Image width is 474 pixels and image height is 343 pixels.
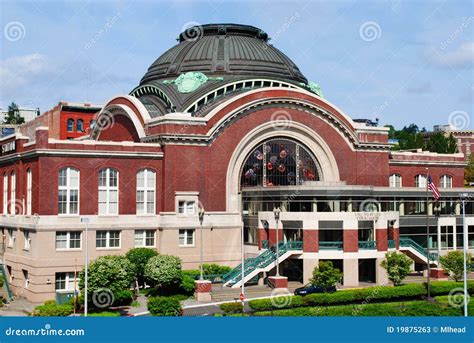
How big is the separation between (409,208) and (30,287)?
3515cm

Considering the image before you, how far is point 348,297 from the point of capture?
45906 mm

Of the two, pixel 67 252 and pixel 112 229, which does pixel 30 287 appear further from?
pixel 112 229

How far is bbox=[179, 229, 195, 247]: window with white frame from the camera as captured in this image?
56906mm

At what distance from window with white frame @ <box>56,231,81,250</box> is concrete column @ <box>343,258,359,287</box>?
2081 centimetres

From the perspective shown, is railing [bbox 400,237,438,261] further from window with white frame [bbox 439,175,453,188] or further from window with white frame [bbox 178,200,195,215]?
window with white frame [bbox 178,200,195,215]

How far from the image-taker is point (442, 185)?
75125 millimetres

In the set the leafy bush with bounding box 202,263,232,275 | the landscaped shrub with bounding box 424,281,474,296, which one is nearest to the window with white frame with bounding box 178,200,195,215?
the leafy bush with bounding box 202,263,232,275

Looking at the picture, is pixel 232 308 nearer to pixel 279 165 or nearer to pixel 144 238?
pixel 144 238

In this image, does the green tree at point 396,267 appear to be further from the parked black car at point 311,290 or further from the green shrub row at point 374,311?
the green shrub row at point 374,311

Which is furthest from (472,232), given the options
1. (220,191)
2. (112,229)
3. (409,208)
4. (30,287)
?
(30,287)

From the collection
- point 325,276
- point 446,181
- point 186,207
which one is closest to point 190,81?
point 186,207

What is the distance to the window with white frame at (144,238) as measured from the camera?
5596cm

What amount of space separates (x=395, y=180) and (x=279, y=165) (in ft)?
53.0

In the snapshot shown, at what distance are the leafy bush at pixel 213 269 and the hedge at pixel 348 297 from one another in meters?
12.0
